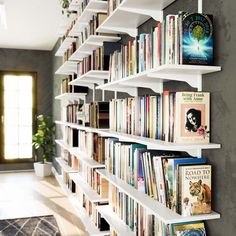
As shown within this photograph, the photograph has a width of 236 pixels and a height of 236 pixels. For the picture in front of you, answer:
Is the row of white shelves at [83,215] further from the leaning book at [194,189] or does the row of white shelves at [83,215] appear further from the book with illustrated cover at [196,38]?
the book with illustrated cover at [196,38]

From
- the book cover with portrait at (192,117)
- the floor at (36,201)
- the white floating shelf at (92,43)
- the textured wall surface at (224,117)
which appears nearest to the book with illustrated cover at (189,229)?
the textured wall surface at (224,117)

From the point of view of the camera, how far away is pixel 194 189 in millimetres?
1587

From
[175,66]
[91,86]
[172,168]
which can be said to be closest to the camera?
[175,66]

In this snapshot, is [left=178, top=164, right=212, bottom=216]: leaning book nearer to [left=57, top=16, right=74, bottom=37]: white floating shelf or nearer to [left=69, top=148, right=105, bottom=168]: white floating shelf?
[left=69, top=148, right=105, bottom=168]: white floating shelf

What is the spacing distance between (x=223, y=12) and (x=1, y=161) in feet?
21.7

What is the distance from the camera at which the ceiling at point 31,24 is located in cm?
433

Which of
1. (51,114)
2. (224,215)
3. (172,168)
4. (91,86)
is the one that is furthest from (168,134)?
(51,114)

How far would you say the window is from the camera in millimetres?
7324

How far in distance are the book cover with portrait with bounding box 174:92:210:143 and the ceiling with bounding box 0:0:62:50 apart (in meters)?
3.08

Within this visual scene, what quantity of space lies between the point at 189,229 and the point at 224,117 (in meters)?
0.58

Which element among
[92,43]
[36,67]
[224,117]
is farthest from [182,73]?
[36,67]

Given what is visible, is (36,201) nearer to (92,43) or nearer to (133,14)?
(92,43)

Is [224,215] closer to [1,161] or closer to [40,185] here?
[40,185]

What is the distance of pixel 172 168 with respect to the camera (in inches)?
65.0
